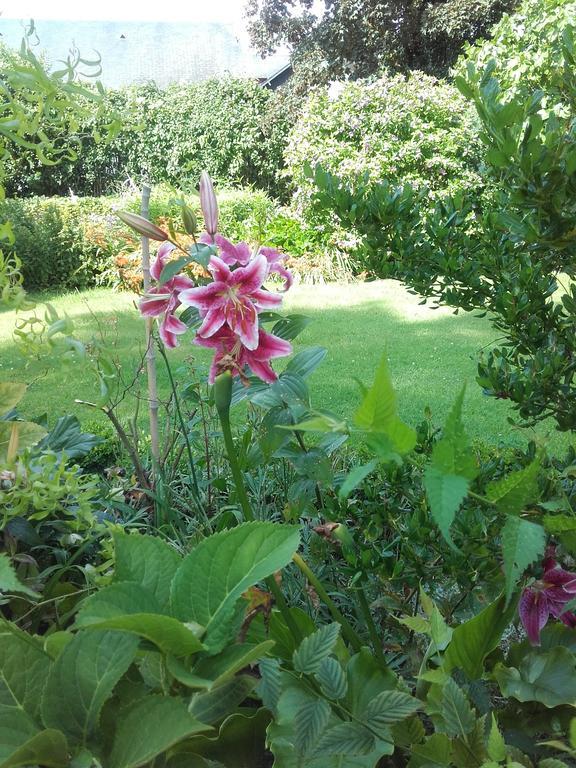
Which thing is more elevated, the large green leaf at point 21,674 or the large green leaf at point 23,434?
the large green leaf at point 23,434

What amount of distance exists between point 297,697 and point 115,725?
21cm

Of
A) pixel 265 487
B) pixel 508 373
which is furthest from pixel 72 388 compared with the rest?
pixel 508 373

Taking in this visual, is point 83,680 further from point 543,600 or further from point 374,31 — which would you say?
point 374,31

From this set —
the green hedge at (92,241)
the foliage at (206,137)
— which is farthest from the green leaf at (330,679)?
the foliage at (206,137)

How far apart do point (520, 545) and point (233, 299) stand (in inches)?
19.8

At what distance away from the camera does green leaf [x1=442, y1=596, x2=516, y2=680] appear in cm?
89

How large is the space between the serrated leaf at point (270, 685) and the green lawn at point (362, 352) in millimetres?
2488

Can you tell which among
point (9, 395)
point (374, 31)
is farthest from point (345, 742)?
point (374, 31)

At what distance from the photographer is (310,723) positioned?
0.73 metres

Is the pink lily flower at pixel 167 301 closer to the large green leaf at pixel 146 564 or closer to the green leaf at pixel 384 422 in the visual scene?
the large green leaf at pixel 146 564

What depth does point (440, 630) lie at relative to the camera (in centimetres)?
89

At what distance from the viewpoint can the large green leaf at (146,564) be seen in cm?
72

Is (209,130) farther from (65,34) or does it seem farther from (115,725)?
(65,34)

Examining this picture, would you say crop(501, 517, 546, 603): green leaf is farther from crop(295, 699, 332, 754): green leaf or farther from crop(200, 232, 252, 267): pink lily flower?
crop(200, 232, 252, 267): pink lily flower
